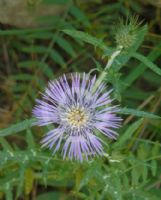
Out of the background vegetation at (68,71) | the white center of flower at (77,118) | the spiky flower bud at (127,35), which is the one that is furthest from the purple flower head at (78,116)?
the background vegetation at (68,71)

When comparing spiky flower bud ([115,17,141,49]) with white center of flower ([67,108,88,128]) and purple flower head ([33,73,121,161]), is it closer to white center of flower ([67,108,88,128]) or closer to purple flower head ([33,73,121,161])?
purple flower head ([33,73,121,161])

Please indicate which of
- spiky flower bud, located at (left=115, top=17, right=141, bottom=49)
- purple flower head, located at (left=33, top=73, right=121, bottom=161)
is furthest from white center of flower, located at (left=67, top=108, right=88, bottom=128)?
spiky flower bud, located at (left=115, top=17, right=141, bottom=49)

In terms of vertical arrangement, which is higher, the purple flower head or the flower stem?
the flower stem

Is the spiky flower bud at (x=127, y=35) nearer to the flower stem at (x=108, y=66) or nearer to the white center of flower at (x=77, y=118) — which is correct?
the flower stem at (x=108, y=66)

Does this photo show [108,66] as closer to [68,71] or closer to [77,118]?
[77,118]

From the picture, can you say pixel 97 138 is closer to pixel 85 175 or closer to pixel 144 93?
pixel 85 175

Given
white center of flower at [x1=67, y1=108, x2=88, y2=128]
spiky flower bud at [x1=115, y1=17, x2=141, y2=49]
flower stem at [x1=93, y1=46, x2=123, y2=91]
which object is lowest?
white center of flower at [x1=67, y1=108, x2=88, y2=128]

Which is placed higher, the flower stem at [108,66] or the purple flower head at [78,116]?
the flower stem at [108,66]

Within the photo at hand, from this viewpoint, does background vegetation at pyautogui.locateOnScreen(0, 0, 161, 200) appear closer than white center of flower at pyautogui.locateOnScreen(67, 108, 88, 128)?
No

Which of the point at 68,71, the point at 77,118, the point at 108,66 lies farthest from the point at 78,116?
the point at 68,71
